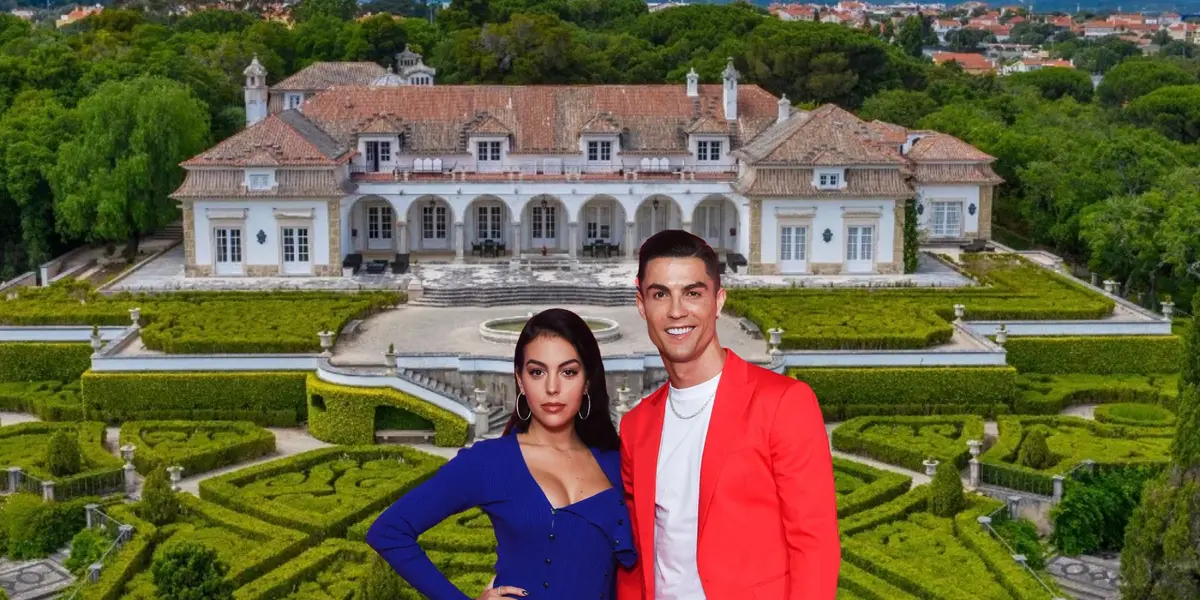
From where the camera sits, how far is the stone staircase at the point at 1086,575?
2520cm

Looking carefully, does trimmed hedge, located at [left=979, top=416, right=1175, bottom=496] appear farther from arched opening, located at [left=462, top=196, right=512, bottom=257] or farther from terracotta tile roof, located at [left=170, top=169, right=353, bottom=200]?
terracotta tile roof, located at [left=170, top=169, right=353, bottom=200]

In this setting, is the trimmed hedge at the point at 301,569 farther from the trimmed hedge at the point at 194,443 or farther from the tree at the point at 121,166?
the tree at the point at 121,166

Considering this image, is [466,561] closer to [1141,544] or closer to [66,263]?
[1141,544]

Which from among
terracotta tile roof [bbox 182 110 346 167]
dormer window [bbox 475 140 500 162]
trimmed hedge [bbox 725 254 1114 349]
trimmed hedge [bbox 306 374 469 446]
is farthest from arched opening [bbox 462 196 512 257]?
trimmed hedge [bbox 306 374 469 446]

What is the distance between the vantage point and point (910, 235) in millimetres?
48406

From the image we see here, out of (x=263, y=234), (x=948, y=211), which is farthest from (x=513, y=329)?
(x=948, y=211)

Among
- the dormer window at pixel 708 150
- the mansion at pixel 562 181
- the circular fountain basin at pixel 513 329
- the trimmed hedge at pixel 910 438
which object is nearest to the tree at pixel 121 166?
the mansion at pixel 562 181

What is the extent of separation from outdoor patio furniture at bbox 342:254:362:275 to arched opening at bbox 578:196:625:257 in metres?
7.87

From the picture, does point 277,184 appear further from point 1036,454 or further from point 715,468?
point 715,468

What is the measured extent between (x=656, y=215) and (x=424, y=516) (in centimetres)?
4483

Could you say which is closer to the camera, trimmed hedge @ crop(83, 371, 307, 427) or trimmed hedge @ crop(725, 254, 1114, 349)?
trimmed hedge @ crop(83, 371, 307, 427)

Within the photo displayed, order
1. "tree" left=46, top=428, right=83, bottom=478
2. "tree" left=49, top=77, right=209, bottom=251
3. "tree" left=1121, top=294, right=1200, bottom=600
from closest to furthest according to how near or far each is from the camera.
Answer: "tree" left=1121, top=294, right=1200, bottom=600 < "tree" left=46, top=428, right=83, bottom=478 < "tree" left=49, top=77, right=209, bottom=251

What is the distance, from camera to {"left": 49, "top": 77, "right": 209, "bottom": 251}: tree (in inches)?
2009

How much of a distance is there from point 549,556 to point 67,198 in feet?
150
